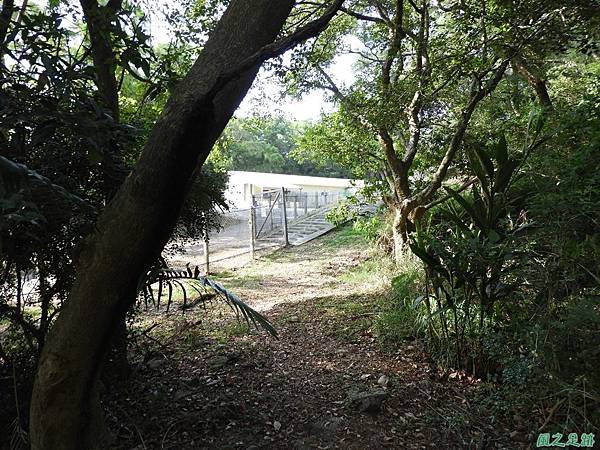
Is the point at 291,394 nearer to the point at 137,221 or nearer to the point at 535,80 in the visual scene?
the point at 137,221

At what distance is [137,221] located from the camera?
5.09 feet

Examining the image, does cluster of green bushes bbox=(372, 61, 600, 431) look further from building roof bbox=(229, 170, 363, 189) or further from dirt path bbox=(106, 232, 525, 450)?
building roof bbox=(229, 170, 363, 189)

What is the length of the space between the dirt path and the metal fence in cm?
409

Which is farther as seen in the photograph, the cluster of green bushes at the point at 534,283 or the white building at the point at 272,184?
the white building at the point at 272,184

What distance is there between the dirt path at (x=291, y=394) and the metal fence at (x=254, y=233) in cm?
409

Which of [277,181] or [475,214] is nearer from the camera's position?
[475,214]

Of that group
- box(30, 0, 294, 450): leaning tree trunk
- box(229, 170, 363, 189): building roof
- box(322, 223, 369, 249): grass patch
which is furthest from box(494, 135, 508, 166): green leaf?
box(229, 170, 363, 189): building roof

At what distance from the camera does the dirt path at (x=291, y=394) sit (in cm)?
248

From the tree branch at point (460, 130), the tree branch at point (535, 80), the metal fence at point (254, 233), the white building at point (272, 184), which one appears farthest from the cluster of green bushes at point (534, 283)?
the white building at point (272, 184)

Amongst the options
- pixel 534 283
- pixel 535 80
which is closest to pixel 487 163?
pixel 534 283

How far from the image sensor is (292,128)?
29.6 metres

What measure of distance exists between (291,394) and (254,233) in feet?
23.7

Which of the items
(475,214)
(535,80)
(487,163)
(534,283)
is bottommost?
(534,283)

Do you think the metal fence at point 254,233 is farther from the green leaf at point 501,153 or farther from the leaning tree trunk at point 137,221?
the leaning tree trunk at point 137,221
